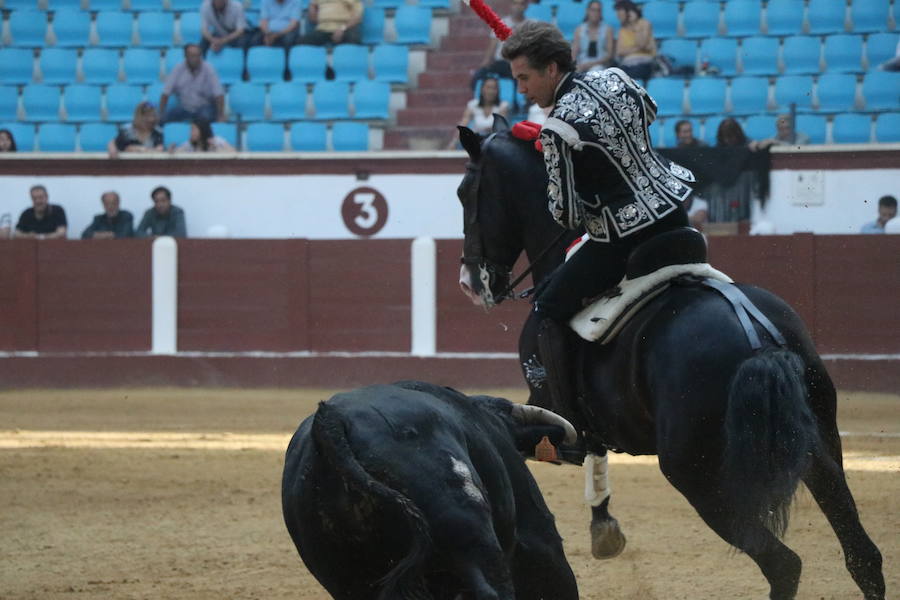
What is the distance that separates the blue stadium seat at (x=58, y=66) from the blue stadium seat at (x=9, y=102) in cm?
36

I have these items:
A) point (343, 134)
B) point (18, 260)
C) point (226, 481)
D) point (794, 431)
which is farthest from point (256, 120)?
point (794, 431)

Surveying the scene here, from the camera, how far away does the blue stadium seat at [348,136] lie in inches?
470

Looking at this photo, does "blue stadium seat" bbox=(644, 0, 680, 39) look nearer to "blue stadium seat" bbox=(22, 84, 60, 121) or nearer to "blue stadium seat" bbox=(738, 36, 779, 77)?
"blue stadium seat" bbox=(738, 36, 779, 77)

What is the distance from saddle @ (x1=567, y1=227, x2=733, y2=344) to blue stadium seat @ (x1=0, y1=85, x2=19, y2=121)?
10.5 meters

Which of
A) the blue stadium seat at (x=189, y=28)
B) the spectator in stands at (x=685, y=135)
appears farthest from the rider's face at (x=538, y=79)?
the blue stadium seat at (x=189, y=28)

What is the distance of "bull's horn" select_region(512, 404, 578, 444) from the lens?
3.06 m

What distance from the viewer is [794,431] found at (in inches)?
126

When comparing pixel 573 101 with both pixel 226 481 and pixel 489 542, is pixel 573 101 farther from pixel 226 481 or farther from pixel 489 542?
pixel 226 481

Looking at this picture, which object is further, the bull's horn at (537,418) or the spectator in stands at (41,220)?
the spectator in stands at (41,220)

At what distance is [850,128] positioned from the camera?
11.1 metres

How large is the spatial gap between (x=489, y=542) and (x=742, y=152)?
8.29 metres

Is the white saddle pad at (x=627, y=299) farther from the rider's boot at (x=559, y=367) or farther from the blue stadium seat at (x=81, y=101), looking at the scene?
the blue stadium seat at (x=81, y=101)

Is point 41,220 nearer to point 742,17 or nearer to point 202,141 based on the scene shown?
point 202,141

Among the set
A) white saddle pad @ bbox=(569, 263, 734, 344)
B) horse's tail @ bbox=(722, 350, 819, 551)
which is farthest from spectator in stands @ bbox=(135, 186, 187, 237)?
horse's tail @ bbox=(722, 350, 819, 551)
